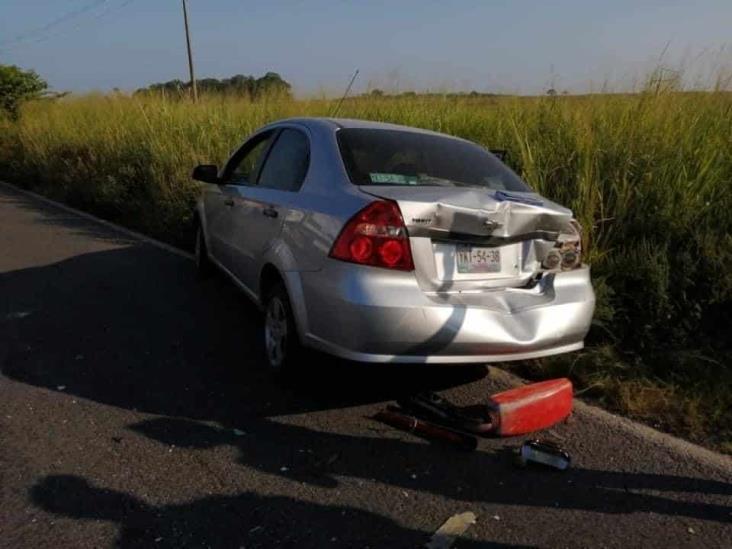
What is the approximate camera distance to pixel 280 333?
425 cm

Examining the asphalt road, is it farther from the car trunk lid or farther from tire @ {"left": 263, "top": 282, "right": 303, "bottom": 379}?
the car trunk lid

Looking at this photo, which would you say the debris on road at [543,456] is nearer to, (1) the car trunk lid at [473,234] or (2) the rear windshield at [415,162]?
(1) the car trunk lid at [473,234]

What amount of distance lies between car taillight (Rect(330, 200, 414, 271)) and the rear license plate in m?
0.29

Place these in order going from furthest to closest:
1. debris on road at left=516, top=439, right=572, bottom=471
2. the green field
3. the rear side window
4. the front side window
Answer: the front side window → the rear side window → the green field → debris on road at left=516, top=439, right=572, bottom=471

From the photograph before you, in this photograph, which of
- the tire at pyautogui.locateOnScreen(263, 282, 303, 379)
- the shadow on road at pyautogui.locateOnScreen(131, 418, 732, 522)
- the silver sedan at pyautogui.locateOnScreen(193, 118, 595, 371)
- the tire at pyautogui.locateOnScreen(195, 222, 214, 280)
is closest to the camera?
the shadow on road at pyautogui.locateOnScreen(131, 418, 732, 522)

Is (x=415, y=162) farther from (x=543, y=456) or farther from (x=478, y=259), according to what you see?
(x=543, y=456)

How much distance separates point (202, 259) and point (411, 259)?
12.4ft

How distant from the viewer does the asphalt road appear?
111 inches

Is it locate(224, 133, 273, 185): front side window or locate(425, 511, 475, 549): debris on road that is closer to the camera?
locate(425, 511, 475, 549): debris on road

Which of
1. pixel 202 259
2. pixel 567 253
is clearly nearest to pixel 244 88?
pixel 202 259

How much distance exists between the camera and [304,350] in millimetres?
4023

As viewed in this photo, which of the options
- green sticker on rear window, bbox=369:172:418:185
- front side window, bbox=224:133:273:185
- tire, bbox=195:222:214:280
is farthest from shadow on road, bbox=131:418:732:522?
tire, bbox=195:222:214:280

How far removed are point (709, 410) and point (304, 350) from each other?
2.31m

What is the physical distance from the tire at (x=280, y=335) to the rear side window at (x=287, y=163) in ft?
2.25
